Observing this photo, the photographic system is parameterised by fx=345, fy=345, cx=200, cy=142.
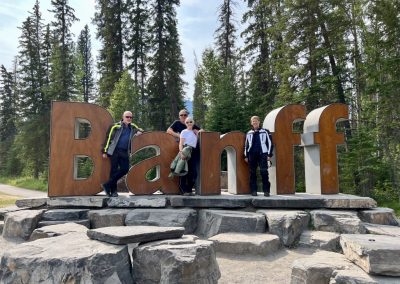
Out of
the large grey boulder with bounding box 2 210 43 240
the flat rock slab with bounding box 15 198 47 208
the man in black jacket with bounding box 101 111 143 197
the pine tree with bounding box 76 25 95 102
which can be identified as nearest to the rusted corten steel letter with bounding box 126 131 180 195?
the man in black jacket with bounding box 101 111 143 197

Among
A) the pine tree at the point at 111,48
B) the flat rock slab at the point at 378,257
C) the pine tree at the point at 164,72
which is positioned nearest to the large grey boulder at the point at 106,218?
the flat rock slab at the point at 378,257

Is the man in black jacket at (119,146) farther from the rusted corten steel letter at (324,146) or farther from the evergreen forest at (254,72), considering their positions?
the evergreen forest at (254,72)

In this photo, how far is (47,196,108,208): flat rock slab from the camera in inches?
260

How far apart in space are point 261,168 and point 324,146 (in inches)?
63.0

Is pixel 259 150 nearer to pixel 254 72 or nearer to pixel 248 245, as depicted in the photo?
pixel 248 245

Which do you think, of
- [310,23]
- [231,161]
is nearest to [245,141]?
[231,161]

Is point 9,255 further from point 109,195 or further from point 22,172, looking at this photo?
point 22,172

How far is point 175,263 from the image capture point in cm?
351

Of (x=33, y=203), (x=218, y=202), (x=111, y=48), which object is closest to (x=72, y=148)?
(x=33, y=203)

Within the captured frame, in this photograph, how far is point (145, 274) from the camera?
3783 millimetres

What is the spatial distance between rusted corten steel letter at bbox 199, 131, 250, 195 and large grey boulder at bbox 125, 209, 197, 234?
0.87m

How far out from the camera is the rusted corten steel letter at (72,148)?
22.3ft

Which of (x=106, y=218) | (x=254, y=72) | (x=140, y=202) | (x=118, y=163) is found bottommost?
(x=106, y=218)

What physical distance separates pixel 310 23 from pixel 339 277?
1511 cm
